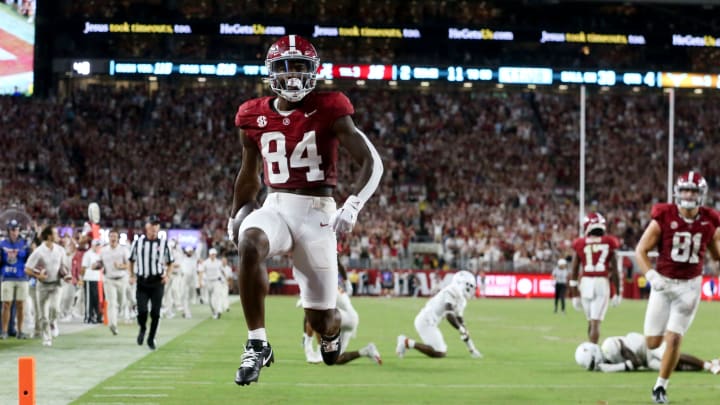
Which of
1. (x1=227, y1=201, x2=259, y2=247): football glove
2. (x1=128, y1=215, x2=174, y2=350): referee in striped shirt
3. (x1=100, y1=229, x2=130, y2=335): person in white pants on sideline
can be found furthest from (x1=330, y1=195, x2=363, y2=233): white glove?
(x1=100, y1=229, x2=130, y2=335): person in white pants on sideline

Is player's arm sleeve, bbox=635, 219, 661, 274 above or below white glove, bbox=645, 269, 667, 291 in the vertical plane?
above

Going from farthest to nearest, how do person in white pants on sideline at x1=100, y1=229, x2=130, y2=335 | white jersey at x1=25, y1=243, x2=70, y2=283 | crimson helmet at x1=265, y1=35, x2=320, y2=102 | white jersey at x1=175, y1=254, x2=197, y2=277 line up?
white jersey at x1=175, y1=254, x2=197, y2=277 < person in white pants on sideline at x1=100, y1=229, x2=130, y2=335 < white jersey at x1=25, y1=243, x2=70, y2=283 < crimson helmet at x1=265, y1=35, x2=320, y2=102

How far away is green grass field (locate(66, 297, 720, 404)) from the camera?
11602 mm

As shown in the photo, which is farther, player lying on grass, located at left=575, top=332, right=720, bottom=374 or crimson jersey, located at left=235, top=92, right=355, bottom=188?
player lying on grass, located at left=575, top=332, right=720, bottom=374

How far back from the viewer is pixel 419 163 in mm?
50281

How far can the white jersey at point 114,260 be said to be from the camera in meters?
20.8

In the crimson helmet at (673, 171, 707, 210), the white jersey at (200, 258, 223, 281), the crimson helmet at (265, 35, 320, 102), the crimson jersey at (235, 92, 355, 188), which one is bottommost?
the white jersey at (200, 258, 223, 281)

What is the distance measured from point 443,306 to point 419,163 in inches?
1347

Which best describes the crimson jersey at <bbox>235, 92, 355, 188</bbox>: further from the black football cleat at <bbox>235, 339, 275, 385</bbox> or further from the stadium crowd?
the stadium crowd

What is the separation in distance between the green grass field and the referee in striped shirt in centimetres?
61

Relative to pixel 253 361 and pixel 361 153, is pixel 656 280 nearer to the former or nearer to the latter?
pixel 361 153

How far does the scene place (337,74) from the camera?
48156mm

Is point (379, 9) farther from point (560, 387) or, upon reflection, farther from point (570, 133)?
point (560, 387)

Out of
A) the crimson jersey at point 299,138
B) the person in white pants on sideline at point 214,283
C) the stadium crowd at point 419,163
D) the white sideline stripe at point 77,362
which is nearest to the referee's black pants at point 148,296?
the white sideline stripe at point 77,362
